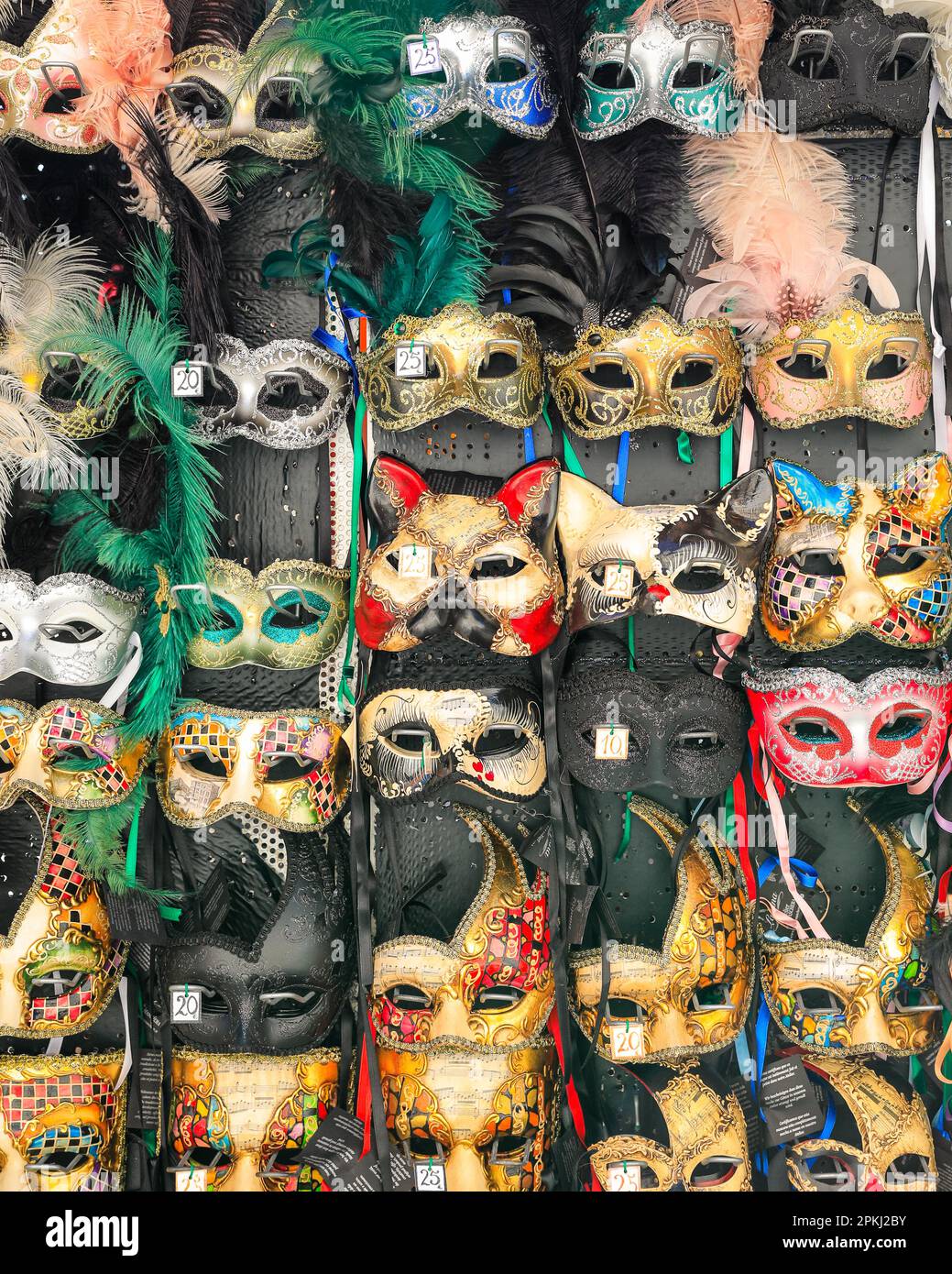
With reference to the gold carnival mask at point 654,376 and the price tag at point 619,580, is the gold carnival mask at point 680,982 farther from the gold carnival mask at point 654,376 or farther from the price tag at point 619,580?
the gold carnival mask at point 654,376

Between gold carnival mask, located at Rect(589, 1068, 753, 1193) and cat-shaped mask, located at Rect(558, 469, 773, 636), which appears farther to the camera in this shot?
gold carnival mask, located at Rect(589, 1068, 753, 1193)

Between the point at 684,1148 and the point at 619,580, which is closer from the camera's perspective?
the point at 619,580

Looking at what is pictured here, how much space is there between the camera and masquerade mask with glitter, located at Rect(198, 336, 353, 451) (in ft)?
7.41

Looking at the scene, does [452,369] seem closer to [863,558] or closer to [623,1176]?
[863,558]

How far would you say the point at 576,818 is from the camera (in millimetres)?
2393

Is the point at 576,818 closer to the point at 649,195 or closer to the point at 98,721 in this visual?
the point at 98,721

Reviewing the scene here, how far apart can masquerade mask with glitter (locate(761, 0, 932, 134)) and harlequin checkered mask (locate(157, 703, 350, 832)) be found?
1.49m

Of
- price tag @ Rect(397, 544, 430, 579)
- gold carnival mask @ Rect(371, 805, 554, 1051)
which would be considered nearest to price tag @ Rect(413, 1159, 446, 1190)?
gold carnival mask @ Rect(371, 805, 554, 1051)

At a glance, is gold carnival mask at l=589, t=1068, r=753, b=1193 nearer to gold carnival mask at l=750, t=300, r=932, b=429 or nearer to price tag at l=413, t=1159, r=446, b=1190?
price tag at l=413, t=1159, r=446, b=1190

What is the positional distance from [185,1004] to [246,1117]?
0.25m

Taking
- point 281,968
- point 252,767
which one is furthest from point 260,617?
point 281,968

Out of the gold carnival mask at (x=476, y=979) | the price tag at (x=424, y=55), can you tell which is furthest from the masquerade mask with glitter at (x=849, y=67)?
the gold carnival mask at (x=476, y=979)

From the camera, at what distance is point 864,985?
2.29 metres

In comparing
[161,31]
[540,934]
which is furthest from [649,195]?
[540,934]
